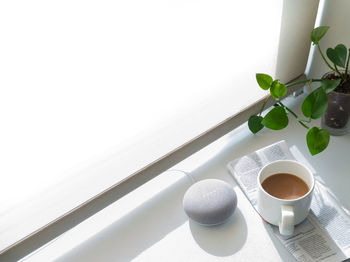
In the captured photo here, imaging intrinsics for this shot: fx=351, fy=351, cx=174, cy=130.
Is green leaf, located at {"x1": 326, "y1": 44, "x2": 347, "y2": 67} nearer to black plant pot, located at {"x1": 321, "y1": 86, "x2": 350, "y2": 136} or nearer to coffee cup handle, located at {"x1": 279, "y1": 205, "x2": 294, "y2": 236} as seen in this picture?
black plant pot, located at {"x1": 321, "y1": 86, "x2": 350, "y2": 136}

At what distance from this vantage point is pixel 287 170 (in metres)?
0.65

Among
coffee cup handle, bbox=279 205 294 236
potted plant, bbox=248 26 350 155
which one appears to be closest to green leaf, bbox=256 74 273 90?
potted plant, bbox=248 26 350 155

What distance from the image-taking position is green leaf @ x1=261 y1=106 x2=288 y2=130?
0.69 metres

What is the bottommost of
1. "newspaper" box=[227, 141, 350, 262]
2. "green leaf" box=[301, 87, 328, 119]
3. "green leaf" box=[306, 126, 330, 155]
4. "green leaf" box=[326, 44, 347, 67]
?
"newspaper" box=[227, 141, 350, 262]

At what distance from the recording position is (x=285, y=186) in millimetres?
633

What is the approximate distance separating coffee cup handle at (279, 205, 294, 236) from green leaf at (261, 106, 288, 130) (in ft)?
0.58

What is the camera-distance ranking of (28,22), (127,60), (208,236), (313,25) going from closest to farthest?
(28,22) → (127,60) → (208,236) → (313,25)

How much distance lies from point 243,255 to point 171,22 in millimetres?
420

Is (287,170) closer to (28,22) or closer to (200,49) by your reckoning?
(200,49)

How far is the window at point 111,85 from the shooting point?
0.48m

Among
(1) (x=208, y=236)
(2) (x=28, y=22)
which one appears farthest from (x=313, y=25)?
(2) (x=28, y=22)

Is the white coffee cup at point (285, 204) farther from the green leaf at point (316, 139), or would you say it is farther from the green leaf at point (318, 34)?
the green leaf at point (318, 34)

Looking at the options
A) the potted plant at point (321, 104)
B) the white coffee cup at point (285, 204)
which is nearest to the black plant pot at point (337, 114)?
the potted plant at point (321, 104)

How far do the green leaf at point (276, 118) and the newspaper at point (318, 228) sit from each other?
0.11 m
